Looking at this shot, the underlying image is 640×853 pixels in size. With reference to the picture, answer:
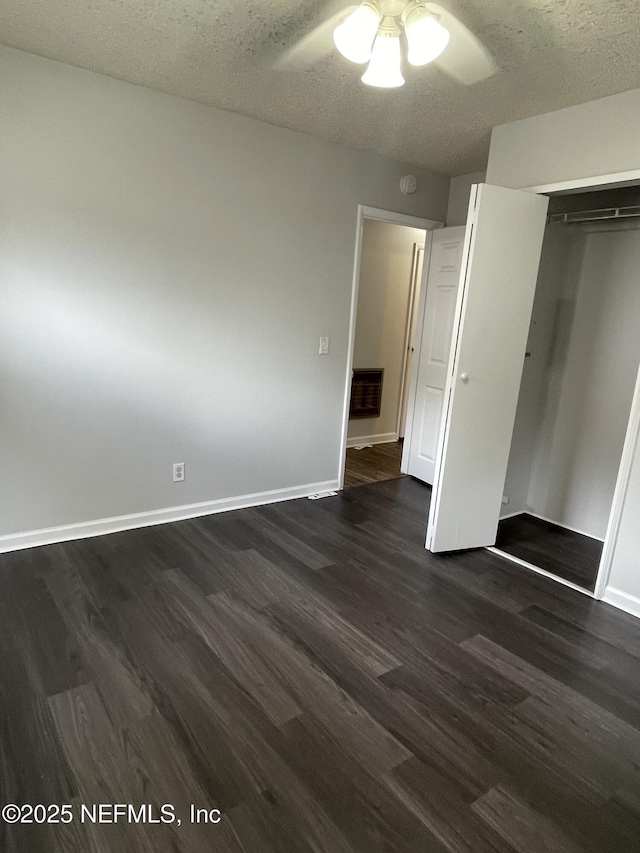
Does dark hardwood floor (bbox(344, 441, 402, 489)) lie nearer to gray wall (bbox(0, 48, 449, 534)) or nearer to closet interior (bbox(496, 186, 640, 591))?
gray wall (bbox(0, 48, 449, 534))

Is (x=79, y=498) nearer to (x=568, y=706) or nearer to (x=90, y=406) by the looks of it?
(x=90, y=406)

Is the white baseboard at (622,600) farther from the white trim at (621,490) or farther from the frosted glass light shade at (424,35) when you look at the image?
the frosted glass light shade at (424,35)

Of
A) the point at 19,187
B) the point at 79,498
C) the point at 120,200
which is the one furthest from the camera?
the point at 79,498

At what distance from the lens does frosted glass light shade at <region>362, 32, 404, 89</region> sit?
72.0 inches

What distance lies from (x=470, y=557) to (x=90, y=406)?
239 centimetres

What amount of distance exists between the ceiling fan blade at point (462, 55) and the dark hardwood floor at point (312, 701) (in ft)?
7.79

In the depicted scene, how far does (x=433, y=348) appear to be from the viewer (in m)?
4.34

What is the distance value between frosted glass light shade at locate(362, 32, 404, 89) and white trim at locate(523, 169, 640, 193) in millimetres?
1281

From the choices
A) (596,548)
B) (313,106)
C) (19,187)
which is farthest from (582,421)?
(19,187)

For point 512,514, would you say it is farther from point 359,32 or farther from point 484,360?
point 359,32

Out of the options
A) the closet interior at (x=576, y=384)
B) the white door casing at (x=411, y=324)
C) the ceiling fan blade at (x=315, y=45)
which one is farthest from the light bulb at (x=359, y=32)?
the white door casing at (x=411, y=324)

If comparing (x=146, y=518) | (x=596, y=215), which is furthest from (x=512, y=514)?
(x=146, y=518)

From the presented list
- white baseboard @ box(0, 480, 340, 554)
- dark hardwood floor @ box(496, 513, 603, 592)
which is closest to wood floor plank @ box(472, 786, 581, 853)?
dark hardwood floor @ box(496, 513, 603, 592)

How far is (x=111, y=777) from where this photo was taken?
5.16 feet
